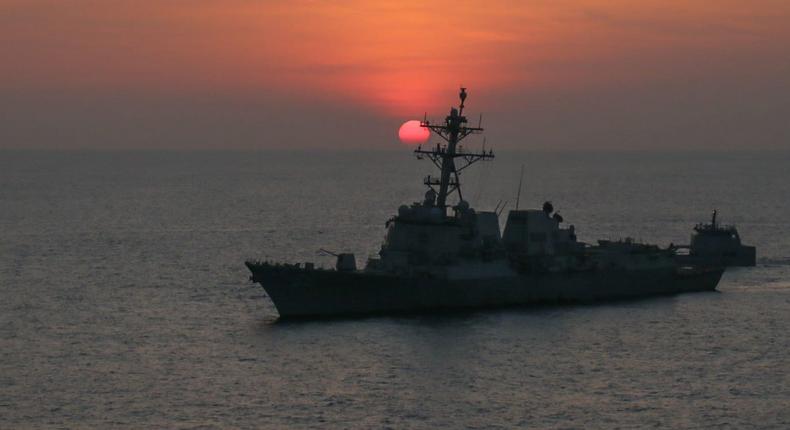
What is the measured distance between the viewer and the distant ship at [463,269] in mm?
52125

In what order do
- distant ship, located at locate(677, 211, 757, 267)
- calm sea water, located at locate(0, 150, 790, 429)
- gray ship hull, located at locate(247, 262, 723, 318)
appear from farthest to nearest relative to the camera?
distant ship, located at locate(677, 211, 757, 267), gray ship hull, located at locate(247, 262, 723, 318), calm sea water, located at locate(0, 150, 790, 429)

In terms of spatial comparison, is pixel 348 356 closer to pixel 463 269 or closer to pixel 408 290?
pixel 408 290

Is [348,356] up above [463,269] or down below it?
below

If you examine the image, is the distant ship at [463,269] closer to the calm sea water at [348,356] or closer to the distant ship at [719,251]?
the calm sea water at [348,356]

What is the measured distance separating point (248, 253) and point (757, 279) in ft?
106

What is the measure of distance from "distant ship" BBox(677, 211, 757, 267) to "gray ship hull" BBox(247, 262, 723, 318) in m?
14.2

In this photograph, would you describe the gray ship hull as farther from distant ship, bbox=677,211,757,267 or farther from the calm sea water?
distant ship, bbox=677,211,757,267

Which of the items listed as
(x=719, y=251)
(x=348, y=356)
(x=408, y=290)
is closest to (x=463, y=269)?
(x=408, y=290)

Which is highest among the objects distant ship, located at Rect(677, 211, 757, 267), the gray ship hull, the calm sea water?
distant ship, located at Rect(677, 211, 757, 267)

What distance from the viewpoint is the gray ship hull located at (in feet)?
170

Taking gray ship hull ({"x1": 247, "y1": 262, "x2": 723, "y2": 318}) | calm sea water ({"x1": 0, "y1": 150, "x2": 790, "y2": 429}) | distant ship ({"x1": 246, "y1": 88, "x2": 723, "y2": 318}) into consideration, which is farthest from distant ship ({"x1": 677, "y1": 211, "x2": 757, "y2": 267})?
gray ship hull ({"x1": 247, "y1": 262, "x2": 723, "y2": 318})

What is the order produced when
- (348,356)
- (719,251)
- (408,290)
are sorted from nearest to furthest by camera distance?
(348,356)
(408,290)
(719,251)

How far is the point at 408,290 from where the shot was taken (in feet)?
175

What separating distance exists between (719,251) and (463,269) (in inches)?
971
